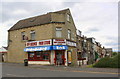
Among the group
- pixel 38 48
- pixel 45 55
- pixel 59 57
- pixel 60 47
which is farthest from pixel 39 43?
pixel 59 57

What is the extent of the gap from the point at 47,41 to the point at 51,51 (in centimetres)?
175

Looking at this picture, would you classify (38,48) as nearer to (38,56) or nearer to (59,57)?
(38,56)

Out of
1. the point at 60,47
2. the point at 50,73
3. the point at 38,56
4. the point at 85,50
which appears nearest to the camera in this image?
the point at 50,73

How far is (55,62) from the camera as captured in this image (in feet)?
74.3

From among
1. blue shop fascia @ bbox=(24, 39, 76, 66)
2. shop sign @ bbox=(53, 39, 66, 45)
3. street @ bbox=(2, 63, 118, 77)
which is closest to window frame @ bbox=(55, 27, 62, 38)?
shop sign @ bbox=(53, 39, 66, 45)

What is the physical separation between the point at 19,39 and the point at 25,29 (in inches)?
94.6

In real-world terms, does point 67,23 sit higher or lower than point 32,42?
higher

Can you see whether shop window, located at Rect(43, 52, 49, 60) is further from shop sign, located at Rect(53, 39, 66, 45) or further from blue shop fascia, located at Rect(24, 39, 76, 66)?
shop sign, located at Rect(53, 39, 66, 45)

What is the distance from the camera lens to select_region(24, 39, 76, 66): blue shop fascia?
22.6 meters

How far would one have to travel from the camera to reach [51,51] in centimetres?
2291

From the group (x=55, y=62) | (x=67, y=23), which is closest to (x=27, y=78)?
(x=55, y=62)

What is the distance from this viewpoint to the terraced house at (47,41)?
22.9m

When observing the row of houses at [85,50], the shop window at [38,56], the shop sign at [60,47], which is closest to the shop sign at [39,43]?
the shop sign at [60,47]

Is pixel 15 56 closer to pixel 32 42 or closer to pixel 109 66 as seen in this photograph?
pixel 32 42
